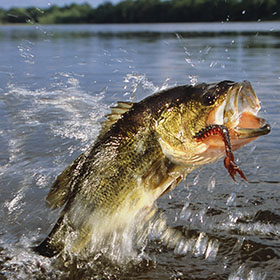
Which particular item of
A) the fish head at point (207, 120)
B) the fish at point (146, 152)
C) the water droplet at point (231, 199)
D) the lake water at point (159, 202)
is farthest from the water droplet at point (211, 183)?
the fish head at point (207, 120)

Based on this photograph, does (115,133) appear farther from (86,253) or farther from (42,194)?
(42,194)

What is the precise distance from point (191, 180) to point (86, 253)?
6.67 ft

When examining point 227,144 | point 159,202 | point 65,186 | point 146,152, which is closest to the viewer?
point 227,144

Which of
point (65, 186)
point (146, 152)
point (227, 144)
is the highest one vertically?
point (227, 144)

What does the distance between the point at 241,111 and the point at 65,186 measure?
57.7 inches

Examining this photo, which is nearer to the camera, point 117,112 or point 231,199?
point 117,112

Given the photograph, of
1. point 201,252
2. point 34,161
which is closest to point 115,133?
point 201,252

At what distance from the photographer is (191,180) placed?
550 centimetres

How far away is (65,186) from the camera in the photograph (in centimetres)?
360

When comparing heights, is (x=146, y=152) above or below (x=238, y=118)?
below

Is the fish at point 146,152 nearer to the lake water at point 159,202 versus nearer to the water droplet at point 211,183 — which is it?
the lake water at point 159,202

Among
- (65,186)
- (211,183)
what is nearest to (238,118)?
(65,186)

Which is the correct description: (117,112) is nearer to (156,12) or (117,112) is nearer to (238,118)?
(238,118)

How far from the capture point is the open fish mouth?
10.1 feet
